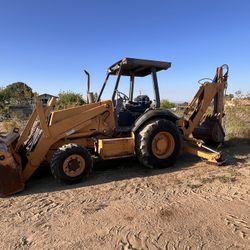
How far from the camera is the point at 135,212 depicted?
4211mm

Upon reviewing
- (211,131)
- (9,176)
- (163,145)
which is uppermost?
(211,131)

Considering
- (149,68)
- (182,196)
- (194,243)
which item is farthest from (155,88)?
(194,243)

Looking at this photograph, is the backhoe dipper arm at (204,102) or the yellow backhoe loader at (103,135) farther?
the backhoe dipper arm at (204,102)

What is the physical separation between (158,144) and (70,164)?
2.07 m

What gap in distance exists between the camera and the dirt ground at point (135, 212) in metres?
3.43

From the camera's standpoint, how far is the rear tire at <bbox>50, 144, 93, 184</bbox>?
548 centimetres

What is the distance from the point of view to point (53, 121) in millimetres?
5922

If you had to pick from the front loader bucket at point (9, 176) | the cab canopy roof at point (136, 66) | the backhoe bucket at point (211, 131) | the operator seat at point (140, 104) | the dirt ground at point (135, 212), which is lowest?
the dirt ground at point (135, 212)

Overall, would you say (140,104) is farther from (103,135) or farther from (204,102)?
(204,102)

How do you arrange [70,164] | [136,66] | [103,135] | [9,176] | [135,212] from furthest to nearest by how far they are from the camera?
1. [136,66]
2. [103,135]
3. [70,164]
4. [9,176]
5. [135,212]

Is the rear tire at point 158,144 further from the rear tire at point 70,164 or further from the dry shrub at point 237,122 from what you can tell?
the dry shrub at point 237,122

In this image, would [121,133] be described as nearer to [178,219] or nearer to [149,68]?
[149,68]

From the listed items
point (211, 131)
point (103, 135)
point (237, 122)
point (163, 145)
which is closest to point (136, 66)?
point (103, 135)

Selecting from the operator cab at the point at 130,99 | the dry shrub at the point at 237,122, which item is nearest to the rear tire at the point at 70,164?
the operator cab at the point at 130,99
